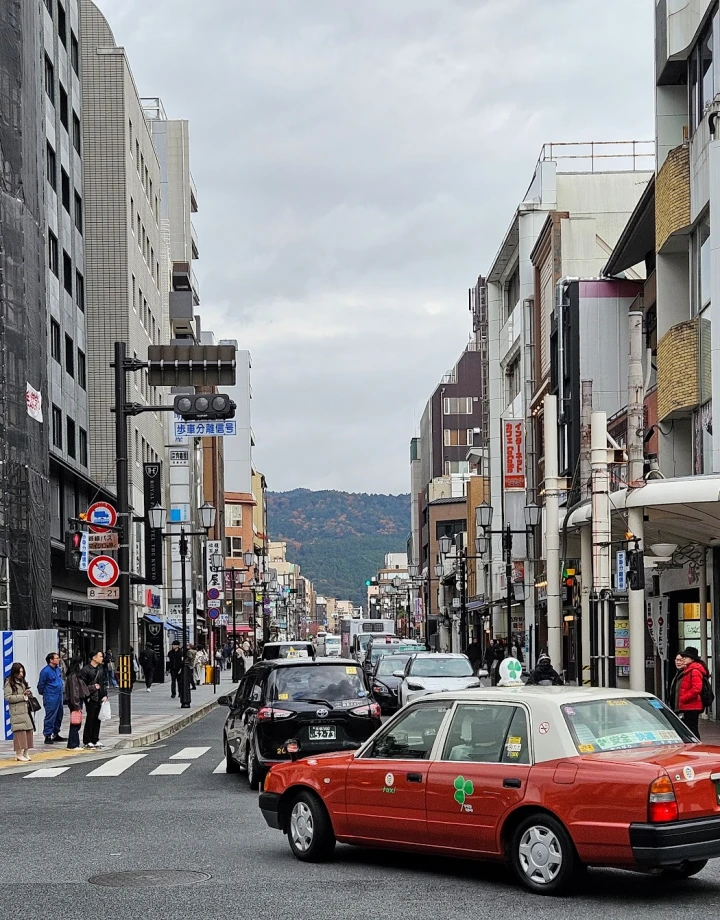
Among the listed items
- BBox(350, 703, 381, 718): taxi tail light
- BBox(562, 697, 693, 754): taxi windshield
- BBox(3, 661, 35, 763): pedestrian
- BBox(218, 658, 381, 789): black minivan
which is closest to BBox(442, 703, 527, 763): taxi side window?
BBox(562, 697, 693, 754): taxi windshield

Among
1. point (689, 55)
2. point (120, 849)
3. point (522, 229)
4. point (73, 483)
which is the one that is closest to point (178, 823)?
point (120, 849)

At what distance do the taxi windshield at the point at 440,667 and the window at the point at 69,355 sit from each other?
22.6 metres

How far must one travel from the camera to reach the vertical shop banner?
5916 centimetres

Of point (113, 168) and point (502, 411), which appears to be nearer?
point (113, 168)

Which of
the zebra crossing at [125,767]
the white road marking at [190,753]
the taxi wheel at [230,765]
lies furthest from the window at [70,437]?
the taxi wheel at [230,765]

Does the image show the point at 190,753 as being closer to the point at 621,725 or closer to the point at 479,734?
the point at 479,734

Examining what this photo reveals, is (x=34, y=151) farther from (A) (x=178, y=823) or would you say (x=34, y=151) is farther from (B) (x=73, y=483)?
(A) (x=178, y=823)

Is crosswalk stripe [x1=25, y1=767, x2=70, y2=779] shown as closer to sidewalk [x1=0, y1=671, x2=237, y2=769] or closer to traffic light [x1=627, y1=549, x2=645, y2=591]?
sidewalk [x1=0, y1=671, x2=237, y2=769]

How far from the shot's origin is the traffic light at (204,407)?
82.6 feet

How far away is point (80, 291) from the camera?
52906 mm

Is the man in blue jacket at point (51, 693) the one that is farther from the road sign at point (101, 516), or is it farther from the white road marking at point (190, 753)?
the road sign at point (101, 516)

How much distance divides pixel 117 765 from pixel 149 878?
36.4 feet

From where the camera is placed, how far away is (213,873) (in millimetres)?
10852

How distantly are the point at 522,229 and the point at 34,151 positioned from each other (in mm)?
34049
